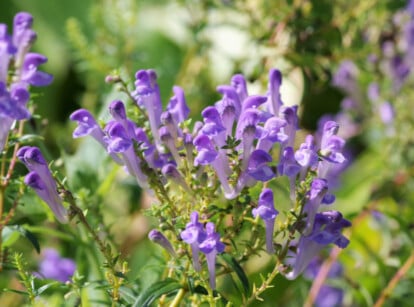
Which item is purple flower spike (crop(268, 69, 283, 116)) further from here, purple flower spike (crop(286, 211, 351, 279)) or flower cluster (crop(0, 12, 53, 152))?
flower cluster (crop(0, 12, 53, 152))

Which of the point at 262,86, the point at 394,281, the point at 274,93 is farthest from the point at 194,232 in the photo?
the point at 262,86

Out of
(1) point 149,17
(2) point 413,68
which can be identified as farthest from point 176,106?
(1) point 149,17

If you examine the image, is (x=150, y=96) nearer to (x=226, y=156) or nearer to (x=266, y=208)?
(x=226, y=156)

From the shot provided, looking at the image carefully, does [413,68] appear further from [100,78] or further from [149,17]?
[149,17]

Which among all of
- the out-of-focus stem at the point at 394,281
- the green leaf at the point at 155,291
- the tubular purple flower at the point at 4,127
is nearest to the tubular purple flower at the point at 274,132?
the green leaf at the point at 155,291

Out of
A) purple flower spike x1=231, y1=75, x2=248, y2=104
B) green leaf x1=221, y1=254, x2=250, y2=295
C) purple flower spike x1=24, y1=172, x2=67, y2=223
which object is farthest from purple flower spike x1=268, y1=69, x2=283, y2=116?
purple flower spike x1=24, y1=172, x2=67, y2=223

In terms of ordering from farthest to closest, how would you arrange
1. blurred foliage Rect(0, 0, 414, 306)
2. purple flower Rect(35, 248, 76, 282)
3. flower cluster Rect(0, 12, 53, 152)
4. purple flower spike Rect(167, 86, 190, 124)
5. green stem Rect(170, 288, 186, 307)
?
purple flower Rect(35, 248, 76, 282) → blurred foliage Rect(0, 0, 414, 306) → purple flower spike Rect(167, 86, 190, 124) → green stem Rect(170, 288, 186, 307) → flower cluster Rect(0, 12, 53, 152)

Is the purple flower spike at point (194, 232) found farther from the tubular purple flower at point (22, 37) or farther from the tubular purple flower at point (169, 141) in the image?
the tubular purple flower at point (22, 37)
